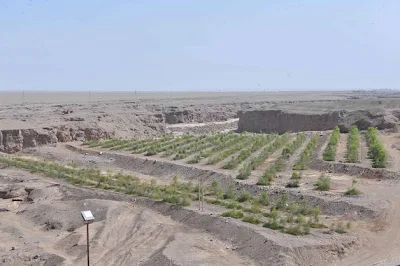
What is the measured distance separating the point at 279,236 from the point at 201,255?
2361 mm

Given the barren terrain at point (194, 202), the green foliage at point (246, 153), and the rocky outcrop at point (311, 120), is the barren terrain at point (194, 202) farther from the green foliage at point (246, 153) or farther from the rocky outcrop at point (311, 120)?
the rocky outcrop at point (311, 120)

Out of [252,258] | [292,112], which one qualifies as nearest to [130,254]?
[252,258]

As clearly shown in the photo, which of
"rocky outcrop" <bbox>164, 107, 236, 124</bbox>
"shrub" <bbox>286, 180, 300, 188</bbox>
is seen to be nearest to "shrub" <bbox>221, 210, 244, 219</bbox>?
"shrub" <bbox>286, 180, 300, 188</bbox>

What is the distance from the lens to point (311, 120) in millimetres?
56875

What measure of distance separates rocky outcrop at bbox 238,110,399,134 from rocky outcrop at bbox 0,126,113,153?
20.3 m

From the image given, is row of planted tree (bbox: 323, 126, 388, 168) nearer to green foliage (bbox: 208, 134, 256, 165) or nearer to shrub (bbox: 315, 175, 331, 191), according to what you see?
shrub (bbox: 315, 175, 331, 191)

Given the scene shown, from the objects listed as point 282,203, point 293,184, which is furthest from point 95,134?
point 282,203

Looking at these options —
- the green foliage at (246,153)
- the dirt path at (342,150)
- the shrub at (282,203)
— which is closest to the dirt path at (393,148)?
the dirt path at (342,150)

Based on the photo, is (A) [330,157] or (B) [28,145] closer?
(A) [330,157]

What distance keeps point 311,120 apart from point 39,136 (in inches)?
1098

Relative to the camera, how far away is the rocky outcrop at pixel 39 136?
3975cm

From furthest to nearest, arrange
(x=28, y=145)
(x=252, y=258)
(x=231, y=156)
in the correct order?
(x=28, y=145) → (x=231, y=156) → (x=252, y=258)

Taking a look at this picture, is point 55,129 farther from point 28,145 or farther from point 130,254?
point 130,254

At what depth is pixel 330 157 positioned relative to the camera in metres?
29.5
